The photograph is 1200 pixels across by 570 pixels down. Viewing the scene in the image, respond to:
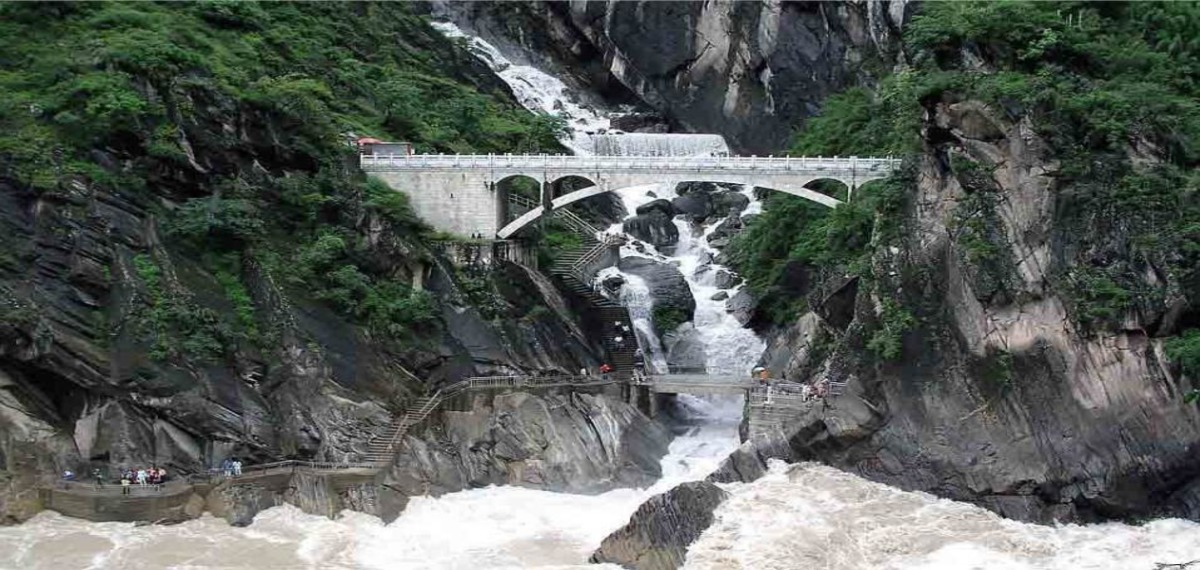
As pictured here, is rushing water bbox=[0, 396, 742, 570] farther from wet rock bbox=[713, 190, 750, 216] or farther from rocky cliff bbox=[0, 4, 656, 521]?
wet rock bbox=[713, 190, 750, 216]

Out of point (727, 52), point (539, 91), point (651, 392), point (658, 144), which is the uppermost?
point (727, 52)

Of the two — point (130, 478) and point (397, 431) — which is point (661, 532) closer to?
point (397, 431)

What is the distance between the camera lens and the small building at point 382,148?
171 feet

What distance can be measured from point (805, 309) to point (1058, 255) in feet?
37.8

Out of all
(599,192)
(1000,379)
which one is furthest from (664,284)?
(1000,379)

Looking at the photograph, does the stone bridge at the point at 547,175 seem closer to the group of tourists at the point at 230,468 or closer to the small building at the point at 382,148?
the small building at the point at 382,148

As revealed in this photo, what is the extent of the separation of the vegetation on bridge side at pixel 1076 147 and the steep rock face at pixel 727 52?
13.4 metres

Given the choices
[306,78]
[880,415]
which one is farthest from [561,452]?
[306,78]

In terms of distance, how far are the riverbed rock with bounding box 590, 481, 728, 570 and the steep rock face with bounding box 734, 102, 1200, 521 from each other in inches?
198

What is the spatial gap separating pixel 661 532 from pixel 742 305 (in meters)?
20.1

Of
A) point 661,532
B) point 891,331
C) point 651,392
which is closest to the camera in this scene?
point 661,532

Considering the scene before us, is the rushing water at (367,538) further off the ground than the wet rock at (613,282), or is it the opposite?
the wet rock at (613,282)

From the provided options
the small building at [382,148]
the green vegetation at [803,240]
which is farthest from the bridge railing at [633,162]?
the green vegetation at [803,240]

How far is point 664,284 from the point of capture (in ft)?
186
